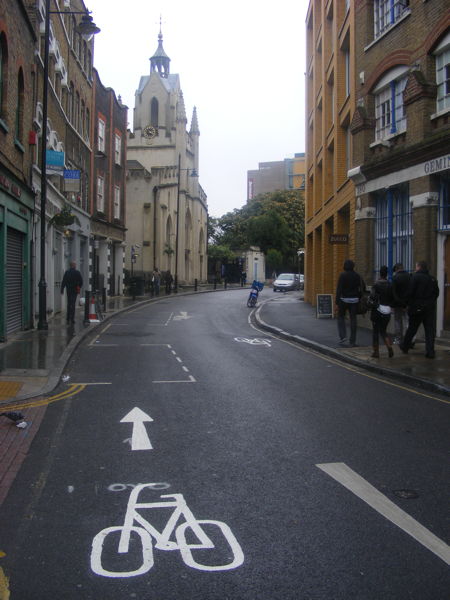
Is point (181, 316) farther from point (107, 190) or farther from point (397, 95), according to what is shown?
point (107, 190)

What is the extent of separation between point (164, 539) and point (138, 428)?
9.83 feet

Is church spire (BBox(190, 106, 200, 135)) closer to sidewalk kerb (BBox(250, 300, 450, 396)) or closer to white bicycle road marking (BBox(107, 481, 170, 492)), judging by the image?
sidewalk kerb (BBox(250, 300, 450, 396))

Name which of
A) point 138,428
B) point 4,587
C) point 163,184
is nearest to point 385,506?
point 4,587

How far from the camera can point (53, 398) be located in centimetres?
871

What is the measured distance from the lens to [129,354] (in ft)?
44.5

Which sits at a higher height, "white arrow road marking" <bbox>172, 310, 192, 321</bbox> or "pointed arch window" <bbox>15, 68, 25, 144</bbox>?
"pointed arch window" <bbox>15, 68, 25, 144</bbox>

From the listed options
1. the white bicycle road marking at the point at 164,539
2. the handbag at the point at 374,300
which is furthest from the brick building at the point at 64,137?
the white bicycle road marking at the point at 164,539

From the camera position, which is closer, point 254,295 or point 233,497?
point 233,497

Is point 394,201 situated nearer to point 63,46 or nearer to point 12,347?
point 12,347

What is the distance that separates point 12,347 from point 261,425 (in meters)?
8.34

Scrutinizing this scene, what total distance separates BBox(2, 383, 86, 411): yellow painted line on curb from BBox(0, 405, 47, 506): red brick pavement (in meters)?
0.23

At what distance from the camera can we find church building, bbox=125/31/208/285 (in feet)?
166

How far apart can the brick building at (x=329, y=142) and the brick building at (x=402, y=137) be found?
1.30m

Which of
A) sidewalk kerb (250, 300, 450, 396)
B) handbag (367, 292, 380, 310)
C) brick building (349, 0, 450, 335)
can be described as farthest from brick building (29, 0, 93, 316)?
handbag (367, 292, 380, 310)
